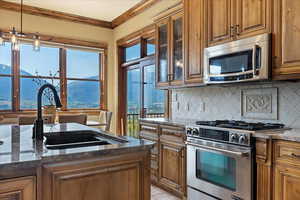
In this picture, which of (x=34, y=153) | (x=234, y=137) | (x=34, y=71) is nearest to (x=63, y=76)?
(x=34, y=71)

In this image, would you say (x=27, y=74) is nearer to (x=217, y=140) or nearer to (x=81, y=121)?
(x=81, y=121)

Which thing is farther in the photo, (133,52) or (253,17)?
(133,52)

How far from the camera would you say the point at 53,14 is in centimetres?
521

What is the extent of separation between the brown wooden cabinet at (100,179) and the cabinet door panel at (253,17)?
1624 mm

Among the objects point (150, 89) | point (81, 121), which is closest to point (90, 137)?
point (81, 121)

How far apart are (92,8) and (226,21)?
342cm

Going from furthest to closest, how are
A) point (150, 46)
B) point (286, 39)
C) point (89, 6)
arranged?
point (89, 6), point (150, 46), point (286, 39)

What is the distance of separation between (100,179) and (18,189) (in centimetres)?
39

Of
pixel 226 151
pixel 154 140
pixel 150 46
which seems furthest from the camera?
pixel 150 46

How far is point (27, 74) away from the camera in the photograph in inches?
204

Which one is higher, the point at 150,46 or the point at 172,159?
the point at 150,46

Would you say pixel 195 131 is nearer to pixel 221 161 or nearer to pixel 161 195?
pixel 221 161

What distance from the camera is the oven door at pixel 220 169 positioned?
2.00 m

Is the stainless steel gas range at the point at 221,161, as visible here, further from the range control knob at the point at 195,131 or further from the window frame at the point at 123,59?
the window frame at the point at 123,59
